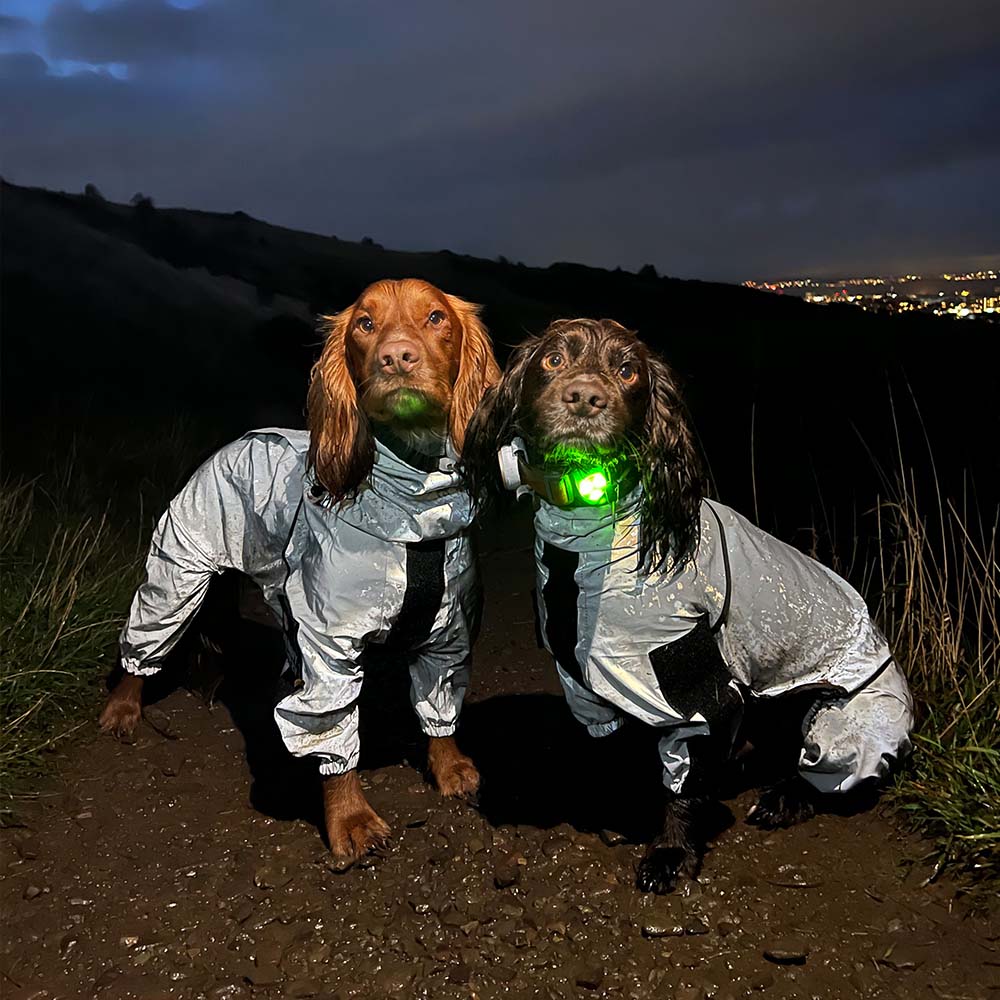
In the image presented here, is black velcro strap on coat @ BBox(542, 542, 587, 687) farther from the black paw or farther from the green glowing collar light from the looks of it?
the black paw

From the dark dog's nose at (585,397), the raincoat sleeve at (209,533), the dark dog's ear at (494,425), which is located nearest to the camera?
the dark dog's nose at (585,397)

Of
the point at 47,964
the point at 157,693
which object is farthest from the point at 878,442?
the point at 47,964

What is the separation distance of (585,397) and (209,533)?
1.85m

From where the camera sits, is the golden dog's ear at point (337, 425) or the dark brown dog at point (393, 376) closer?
the dark brown dog at point (393, 376)

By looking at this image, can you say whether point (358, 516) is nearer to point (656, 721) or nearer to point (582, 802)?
point (656, 721)

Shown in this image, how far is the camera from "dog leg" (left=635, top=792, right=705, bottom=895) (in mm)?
3262

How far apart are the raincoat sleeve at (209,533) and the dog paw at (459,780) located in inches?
43.0

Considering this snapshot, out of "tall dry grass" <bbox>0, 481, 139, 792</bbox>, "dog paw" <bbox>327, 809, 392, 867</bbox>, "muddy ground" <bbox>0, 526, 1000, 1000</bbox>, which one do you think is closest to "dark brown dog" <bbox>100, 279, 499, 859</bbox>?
"dog paw" <bbox>327, 809, 392, 867</bbox>

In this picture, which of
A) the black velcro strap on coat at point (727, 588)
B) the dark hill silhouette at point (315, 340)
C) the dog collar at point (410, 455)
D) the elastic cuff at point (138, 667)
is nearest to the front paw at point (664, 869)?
the black velcro strap on coat at point (727, 588)

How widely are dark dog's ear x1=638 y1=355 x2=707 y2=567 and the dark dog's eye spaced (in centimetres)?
8

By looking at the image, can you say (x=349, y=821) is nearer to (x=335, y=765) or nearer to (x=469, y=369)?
(x=335, y=765)

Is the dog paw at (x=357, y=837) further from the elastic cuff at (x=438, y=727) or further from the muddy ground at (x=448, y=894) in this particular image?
the elastic cuff at (x=438, y=727)

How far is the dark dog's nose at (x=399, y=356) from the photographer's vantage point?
9.81 feet

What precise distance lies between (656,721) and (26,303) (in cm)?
1240
